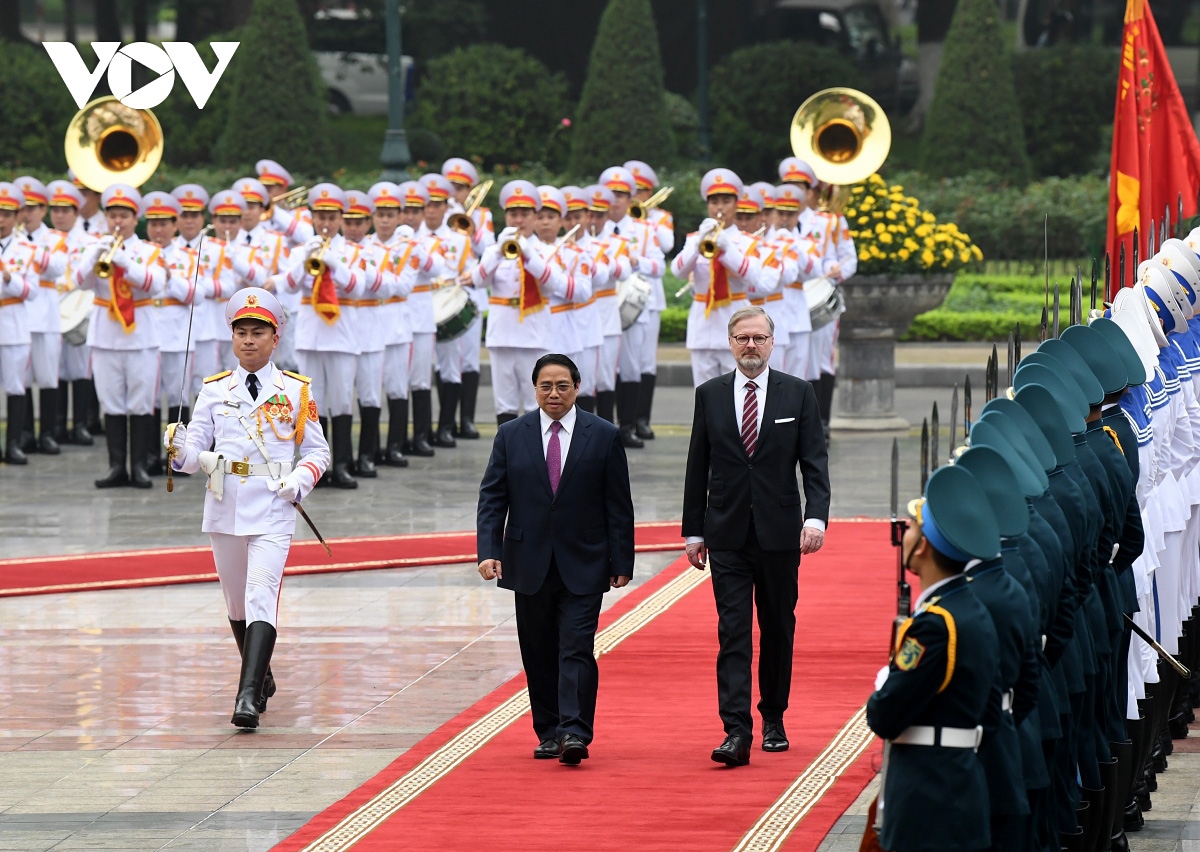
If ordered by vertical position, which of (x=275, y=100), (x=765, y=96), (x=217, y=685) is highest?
(x=765, y=96)

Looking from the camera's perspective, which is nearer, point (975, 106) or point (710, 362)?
point (710, 362)

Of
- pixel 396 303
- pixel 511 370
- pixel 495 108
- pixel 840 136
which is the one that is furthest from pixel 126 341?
pixel 495 108

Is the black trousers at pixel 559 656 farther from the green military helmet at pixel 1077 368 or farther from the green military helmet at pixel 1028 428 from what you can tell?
the green military helmet at pixel 1028 428

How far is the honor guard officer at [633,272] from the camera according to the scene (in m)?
18.2

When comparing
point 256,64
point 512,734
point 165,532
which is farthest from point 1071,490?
point 256,64

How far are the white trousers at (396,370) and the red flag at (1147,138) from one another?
6032 millimetres

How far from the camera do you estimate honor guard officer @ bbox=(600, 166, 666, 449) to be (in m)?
18.2

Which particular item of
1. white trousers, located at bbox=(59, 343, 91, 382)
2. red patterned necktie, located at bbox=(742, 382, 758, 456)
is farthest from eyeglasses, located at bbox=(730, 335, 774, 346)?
white trousers, located at bbox=(59, 343, 91, 382)

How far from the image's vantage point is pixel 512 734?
349 inches

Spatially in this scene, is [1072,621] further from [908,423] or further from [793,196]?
[908,423]

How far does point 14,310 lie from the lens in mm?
17312

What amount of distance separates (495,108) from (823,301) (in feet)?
57.2

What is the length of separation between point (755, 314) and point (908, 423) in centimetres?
1066

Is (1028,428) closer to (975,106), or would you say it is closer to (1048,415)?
(1048,415)
